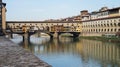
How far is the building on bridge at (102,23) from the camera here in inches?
3194

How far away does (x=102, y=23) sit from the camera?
90.2 meters

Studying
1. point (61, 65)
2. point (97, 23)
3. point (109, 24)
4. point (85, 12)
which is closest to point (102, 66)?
point (61, 65)

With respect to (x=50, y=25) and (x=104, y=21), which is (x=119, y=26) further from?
(x=50, y=25)

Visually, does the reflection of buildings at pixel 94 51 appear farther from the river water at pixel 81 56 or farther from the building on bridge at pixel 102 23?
the building on bridge at pixel 102 23

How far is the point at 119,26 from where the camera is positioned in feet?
258

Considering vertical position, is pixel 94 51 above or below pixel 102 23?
below

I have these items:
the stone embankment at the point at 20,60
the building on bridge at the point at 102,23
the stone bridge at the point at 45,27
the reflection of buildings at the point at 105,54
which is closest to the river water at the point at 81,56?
the reflection of buildings at the point at 105,54

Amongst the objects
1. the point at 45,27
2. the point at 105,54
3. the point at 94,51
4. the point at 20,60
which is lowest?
the point at 94,51

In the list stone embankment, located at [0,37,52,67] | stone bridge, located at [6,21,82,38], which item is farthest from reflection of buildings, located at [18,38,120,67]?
stone bridge, located at [6,21,82,38]

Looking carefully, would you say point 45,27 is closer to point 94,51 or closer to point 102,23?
point 102,23

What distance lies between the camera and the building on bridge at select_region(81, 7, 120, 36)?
81125 mm

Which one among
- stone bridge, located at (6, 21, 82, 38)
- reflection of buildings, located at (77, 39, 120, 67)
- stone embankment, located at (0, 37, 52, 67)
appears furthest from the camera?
stone bridge, located at (6, 21, 82, 38)

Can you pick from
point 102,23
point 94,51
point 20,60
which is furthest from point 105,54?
point 102,23

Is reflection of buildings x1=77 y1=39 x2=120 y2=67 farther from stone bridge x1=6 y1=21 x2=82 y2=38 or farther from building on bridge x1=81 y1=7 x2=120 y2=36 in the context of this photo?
stone bridge x1=6 y1=21 x2=82 y2=38
